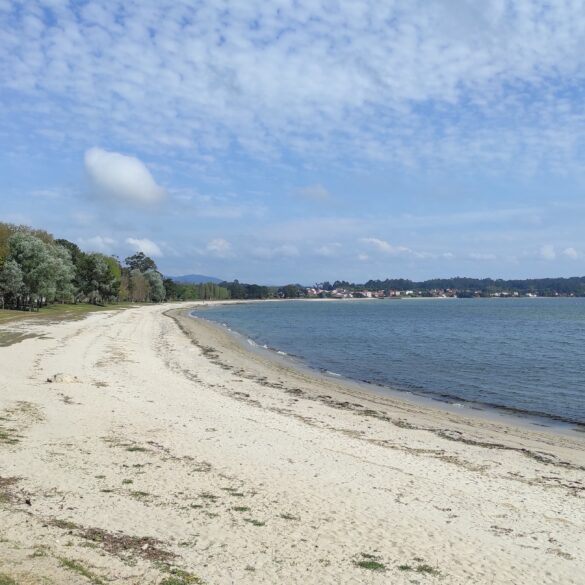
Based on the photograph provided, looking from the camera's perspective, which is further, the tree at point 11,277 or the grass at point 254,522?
the tree at point 11,277

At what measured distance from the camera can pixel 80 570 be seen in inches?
240

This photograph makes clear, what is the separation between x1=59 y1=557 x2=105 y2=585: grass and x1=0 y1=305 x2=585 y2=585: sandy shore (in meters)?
0.02

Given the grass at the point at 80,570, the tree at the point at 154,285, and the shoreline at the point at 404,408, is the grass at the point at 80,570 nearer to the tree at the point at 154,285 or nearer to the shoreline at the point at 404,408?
the shoreline at the point at 404,408

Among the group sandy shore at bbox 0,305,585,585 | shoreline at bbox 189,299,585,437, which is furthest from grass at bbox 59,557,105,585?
shoreline at bbox 189,299,585,437

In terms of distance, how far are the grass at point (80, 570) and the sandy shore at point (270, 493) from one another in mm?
22

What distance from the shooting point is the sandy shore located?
6.73 metres

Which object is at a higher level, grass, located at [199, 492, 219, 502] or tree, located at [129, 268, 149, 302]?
tree, located at [129, 268, 149, 302]

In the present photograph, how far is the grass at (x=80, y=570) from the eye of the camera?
5.92 metres

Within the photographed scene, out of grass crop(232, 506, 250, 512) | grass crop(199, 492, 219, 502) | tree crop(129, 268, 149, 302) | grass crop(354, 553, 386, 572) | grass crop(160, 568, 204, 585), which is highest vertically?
tree crop(129, 268, 149, 302)

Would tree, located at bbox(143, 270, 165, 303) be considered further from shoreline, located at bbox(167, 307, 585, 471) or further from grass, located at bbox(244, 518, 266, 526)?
grass, located at bbox(244, 518, 266, 526)

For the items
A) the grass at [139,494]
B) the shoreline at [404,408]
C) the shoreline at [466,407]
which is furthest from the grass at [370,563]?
the shoreline at [466,407]

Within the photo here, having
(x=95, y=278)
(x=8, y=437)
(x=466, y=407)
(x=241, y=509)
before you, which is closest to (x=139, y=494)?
(x=241, y=509)

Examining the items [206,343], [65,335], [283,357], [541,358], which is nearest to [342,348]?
[283,357]

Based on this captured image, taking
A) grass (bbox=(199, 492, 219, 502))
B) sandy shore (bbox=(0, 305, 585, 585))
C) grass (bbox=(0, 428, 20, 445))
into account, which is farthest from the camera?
grass (bbox=(0, 428, 20, 445))
